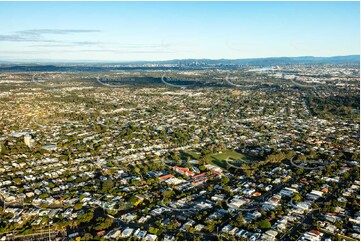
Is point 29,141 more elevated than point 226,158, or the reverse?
point 29,141

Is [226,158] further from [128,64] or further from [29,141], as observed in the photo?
[128,64]

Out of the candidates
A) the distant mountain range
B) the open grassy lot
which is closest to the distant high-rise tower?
the open grassy lot

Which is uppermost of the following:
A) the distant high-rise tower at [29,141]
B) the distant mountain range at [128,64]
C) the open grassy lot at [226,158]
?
the distant mountain range at [128,64]

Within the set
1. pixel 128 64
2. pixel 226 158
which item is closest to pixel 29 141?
pixel 226 158

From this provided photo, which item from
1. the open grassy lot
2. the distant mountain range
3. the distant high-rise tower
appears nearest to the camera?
the open grassy lot

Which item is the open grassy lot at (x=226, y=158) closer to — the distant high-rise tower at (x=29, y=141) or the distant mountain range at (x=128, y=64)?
the distant high-rise tower at (x=29, y=141)

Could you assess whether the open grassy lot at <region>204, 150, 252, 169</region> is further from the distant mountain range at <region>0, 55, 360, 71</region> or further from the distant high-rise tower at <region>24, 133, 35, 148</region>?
the distant mountain range at <region>0, 55, 360, 71</region>

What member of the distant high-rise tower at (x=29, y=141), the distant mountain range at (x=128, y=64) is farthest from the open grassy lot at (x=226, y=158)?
the distant mountain range at (x=128, y=64)

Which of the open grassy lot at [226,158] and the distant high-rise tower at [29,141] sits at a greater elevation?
the distant high-rise tower at [29,141]

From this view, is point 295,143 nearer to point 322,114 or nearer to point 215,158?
point 215,158

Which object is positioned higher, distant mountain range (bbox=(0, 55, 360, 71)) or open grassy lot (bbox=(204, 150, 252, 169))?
distant mountain range (bbox=(0, 55, 360, 71))

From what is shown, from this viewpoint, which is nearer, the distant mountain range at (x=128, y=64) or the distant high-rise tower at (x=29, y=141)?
the distant high-rise tower at (x=29, y=141)
